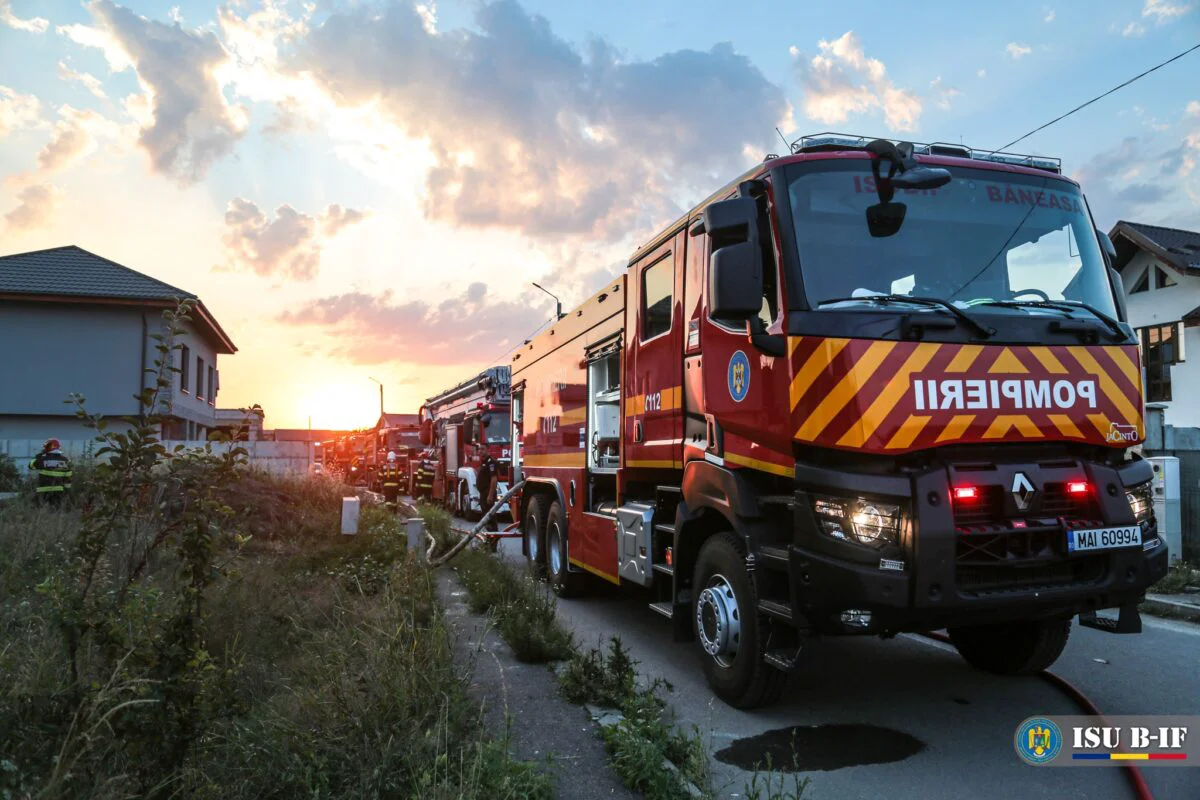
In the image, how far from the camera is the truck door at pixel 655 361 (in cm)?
623

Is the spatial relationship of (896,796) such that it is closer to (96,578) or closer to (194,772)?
(194,772)

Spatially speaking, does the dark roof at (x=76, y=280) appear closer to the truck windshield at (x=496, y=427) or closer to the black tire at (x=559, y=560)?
the truck windshield at (x=496, y=427)

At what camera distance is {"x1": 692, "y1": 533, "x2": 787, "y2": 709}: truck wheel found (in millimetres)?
4840

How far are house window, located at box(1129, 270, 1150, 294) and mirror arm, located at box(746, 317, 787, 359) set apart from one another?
24.7 meters

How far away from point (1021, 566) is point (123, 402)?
27753 mm

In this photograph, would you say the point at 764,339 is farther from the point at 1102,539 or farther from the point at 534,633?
the point at 534,633

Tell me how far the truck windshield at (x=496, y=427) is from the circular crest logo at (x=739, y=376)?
46.2 feet

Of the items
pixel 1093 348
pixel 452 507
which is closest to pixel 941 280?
pixel 1093 348

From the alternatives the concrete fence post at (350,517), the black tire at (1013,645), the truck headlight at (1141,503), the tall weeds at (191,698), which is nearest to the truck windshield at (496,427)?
the concrete fence post at (350,517)

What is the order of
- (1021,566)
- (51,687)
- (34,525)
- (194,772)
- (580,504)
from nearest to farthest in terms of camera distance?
(194,772) → (51,687) → (1021,566) → (580,504) → (34,525)

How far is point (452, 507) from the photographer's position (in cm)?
2192

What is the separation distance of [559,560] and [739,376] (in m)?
4.88

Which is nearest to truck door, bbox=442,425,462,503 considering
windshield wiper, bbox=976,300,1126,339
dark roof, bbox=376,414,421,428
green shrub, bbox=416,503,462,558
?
green shrub, bbox=416,503,462,558

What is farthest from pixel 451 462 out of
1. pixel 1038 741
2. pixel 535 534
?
pixel 1038 741
